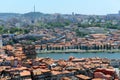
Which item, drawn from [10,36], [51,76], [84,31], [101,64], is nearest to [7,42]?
[10,36]

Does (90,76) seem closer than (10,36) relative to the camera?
Yes

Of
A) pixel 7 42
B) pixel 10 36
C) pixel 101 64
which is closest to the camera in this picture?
pixel 101 64

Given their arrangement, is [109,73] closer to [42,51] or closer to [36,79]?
[36,79]

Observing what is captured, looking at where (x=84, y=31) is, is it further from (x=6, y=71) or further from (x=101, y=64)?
(x=6, y=71)

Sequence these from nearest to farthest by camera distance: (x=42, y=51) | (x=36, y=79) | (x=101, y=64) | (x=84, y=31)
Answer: (x=36, y=79)
(x=101, y=64)
(x=42, y=51)
(x=84, y=31)

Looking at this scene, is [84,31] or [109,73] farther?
[84,31]

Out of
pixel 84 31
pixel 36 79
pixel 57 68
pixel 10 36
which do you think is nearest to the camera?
pixel 36 79

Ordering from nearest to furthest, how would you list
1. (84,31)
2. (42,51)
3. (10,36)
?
(42,51), (10,36), (84,31)

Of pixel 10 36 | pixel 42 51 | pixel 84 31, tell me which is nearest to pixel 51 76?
pixel 42 51
